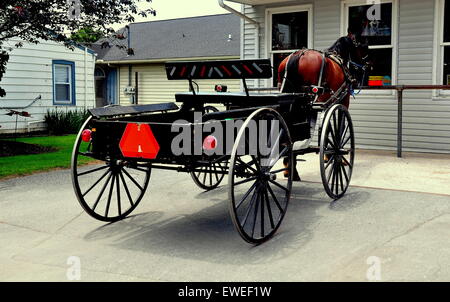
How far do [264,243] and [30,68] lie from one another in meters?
14.4

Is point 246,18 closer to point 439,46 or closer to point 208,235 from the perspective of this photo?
point 439,46

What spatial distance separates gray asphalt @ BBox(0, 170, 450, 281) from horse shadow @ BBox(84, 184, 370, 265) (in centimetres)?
1

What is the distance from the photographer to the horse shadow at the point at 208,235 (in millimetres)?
4914

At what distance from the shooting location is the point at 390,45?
1155 centimetres

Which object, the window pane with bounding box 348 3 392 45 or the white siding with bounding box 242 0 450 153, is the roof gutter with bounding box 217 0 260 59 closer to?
the white siding with bounding box 242 0 450 153

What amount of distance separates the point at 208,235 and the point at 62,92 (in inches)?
581

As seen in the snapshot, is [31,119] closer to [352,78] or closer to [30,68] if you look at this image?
[30,68]

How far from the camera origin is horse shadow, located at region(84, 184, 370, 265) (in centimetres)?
491

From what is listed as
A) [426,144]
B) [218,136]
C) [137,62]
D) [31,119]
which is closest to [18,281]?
[218,136]

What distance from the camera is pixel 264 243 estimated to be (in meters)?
5.18

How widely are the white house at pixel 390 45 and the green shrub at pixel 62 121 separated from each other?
7552 mm

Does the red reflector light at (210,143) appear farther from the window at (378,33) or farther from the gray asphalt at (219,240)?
the window at (378,33)

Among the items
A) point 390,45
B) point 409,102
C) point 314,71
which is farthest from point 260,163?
point 390,45

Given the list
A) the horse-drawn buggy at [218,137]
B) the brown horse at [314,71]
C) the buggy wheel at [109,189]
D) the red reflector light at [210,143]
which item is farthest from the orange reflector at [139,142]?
the brown horse at [314,71]
